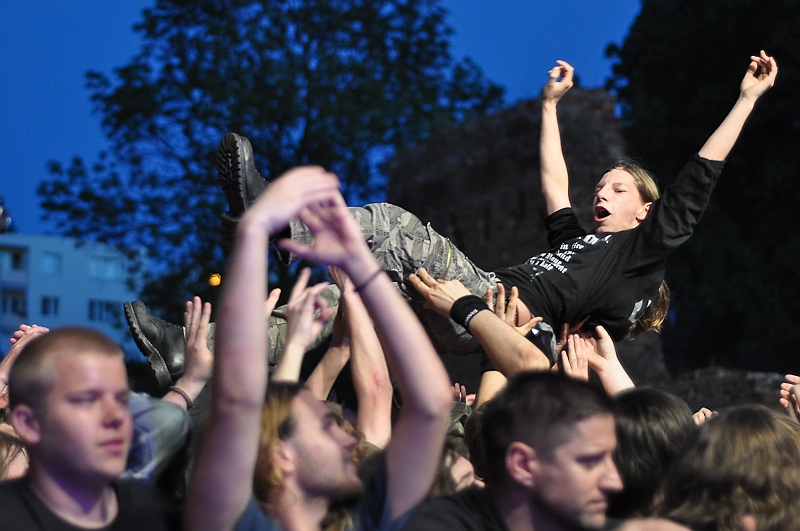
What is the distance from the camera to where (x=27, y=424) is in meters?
2.32

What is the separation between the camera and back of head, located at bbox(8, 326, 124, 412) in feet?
7.58

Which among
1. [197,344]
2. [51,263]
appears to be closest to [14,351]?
[197,344]

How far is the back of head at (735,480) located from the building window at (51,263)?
67.1 metres

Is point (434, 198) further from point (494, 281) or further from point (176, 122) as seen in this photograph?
point (494, 281)

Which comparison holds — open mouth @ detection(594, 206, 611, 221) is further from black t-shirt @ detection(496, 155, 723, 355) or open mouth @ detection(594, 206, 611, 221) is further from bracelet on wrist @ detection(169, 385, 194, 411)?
bracelet on wrist @ detection(169, 385, 194, 411)

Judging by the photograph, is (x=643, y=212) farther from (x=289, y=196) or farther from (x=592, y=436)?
(x=289, y=196)

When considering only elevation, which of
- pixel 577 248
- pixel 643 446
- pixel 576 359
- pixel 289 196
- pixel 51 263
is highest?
pixel 51 263

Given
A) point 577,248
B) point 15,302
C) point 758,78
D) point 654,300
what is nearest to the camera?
point 758,78

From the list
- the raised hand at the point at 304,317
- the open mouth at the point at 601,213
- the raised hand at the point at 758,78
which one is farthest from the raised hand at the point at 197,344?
the raised hand at the point at 758,78

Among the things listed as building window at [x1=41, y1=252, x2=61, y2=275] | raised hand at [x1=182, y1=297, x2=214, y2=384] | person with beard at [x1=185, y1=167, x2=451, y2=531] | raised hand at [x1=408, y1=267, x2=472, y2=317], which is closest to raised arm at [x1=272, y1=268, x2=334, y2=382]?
person with beard at [x1=185, y1=167, x2=451, y2=531]

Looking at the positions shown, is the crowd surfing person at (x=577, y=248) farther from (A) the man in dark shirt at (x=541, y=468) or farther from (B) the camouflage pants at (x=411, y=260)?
(A) the man in dark shirt at (x=541, y=468)

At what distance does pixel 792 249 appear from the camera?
1484 centimetres

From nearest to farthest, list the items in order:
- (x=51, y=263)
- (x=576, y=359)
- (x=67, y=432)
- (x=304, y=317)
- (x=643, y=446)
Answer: (x=67, y=432) < (x=304, y=317) < (x=643, y=446) < (x=576, y=359) < (x=51, y=263)

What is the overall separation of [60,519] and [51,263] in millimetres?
67969
